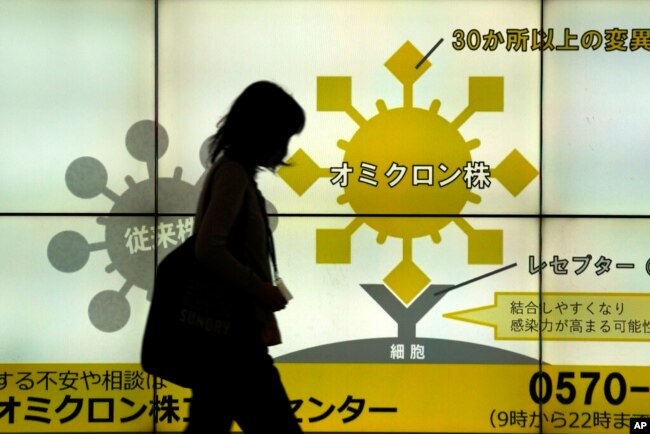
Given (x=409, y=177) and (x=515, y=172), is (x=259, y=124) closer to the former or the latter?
(x=409, y=177)

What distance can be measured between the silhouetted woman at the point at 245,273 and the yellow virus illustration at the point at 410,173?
1.81m

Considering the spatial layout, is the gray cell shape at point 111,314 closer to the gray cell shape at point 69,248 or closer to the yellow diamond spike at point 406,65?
the gray cell shape at point 69,248

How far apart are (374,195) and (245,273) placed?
2052 millimetres

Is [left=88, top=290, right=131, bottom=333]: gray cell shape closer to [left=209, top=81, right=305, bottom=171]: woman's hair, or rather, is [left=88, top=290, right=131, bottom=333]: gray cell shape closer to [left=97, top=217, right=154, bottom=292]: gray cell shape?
[left=97, top=217, right=154, bottom=292]: gray cell shape

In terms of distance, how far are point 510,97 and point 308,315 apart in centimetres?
153

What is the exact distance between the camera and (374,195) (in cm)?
429

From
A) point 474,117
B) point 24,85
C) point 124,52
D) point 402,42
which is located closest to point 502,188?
point 474,117

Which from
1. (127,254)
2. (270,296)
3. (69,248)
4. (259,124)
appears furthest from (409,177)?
(270,296)

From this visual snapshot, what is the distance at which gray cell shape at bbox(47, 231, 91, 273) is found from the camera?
14.1 ft

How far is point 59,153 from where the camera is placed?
4.30 meters

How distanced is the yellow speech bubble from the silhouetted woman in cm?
206

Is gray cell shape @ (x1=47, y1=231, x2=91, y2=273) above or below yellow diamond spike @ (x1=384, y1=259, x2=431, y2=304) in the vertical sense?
above

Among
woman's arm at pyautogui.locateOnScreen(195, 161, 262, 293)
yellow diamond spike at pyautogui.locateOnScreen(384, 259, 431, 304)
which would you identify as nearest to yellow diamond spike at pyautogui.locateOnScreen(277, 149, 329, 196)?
yellow diamond spike at pyautogui.locateOnScreen(384, 259, 431, 304)

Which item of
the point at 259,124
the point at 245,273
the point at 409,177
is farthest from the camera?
the point at 409,177
